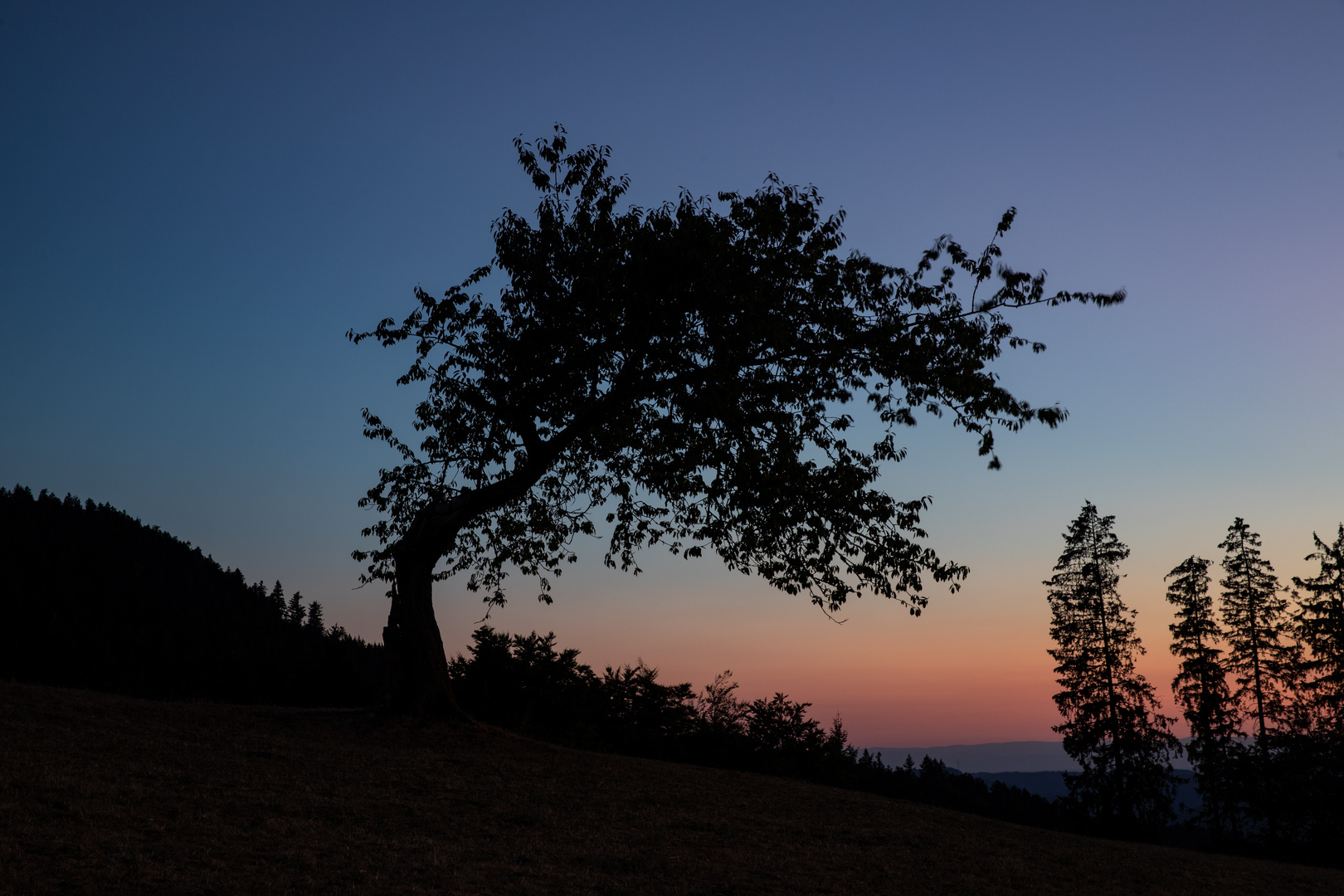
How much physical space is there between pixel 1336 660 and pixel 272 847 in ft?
173

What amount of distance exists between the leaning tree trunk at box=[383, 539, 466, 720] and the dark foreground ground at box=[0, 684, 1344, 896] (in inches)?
41.8

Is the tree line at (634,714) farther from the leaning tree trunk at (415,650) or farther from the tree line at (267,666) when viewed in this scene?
the leaning tree trunk at (415,650)

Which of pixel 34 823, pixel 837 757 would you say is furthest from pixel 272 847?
pixel 837 757

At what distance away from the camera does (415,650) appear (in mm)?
20359

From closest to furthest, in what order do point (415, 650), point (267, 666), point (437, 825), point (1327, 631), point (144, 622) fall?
point (437, 825) < point (415, 650) < point (1327, 631) < point (267, 666) < point (144, 622)

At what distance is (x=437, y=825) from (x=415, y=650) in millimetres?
8891

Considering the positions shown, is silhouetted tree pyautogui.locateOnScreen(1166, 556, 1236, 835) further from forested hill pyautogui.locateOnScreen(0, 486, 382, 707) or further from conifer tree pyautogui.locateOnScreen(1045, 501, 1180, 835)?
forested hill pyautogui.locateOnScreen(0, 486, 382, 707)

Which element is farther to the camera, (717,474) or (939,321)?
(717,474)

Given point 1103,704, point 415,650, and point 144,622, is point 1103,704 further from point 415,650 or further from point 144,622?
point 144,622

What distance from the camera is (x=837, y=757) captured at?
51250 mm

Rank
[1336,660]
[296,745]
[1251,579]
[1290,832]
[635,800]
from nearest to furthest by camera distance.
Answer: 1. [635,800]
2. [296,745]
3. [1290,832]
4. [1336,660]
5. [1251,579]

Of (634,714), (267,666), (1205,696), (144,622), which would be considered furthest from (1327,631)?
(144,622)

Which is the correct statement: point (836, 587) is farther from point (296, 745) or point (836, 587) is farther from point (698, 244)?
point (296, 745)

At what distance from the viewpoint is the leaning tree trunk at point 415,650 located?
66.4 ft
